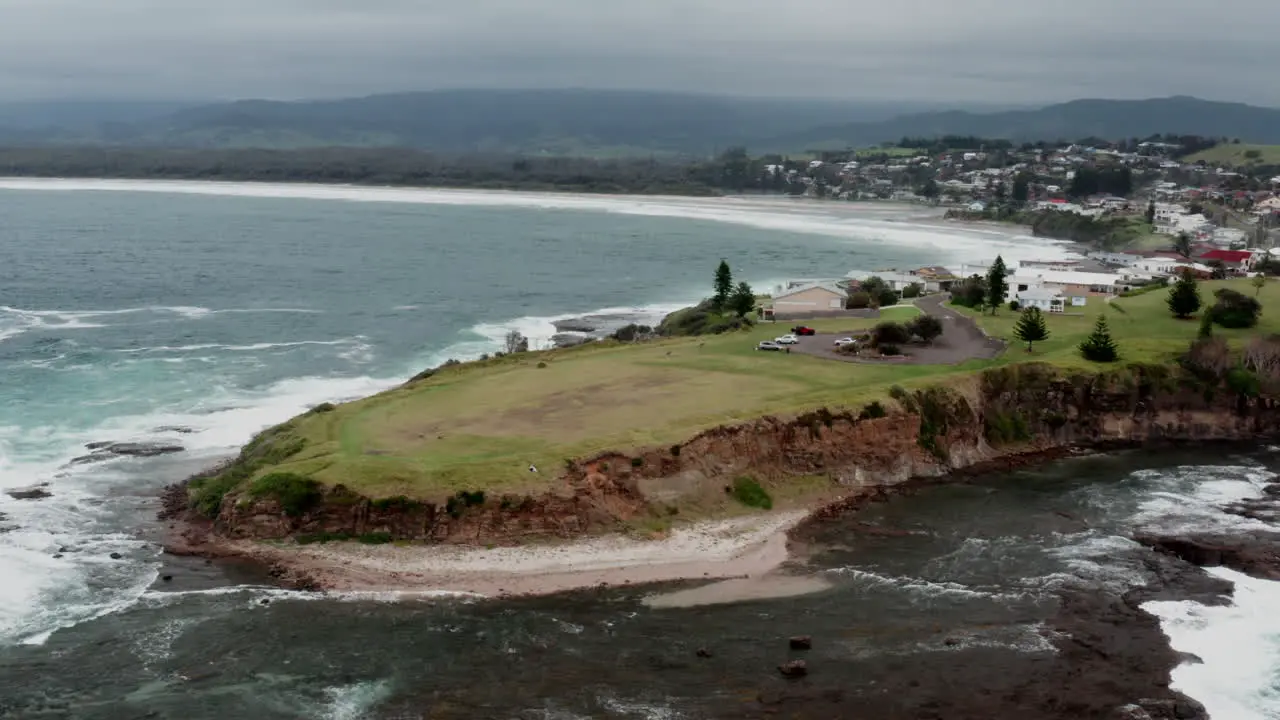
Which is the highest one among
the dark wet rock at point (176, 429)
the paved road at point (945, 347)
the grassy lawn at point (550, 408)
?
the paved road at point (945, 347)

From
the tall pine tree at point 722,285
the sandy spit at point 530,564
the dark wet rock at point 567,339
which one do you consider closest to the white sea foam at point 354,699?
the sandy spit at point 530,564

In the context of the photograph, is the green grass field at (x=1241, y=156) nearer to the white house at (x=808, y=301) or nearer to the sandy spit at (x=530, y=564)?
the white house at (x=808, y=301)

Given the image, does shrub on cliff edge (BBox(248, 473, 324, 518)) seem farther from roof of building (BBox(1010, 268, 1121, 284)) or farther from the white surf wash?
roof of building (BBox(1010, 268, 1121, 284))

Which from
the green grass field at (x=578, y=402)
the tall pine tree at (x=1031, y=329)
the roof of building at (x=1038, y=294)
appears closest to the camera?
the green grass field at (x=578, y=402)

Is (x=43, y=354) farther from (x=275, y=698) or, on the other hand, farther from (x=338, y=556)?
(x=275, y=698)

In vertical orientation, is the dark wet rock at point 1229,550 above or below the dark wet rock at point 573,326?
below

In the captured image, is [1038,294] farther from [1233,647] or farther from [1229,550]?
[1233,647]

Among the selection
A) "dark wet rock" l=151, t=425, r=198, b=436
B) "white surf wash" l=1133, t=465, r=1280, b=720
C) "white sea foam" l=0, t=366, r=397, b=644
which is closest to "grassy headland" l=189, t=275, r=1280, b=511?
"white sea foam" l=0, t=366, r=397, b=644

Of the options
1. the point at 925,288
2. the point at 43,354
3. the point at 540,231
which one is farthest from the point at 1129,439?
the point at 540,231
